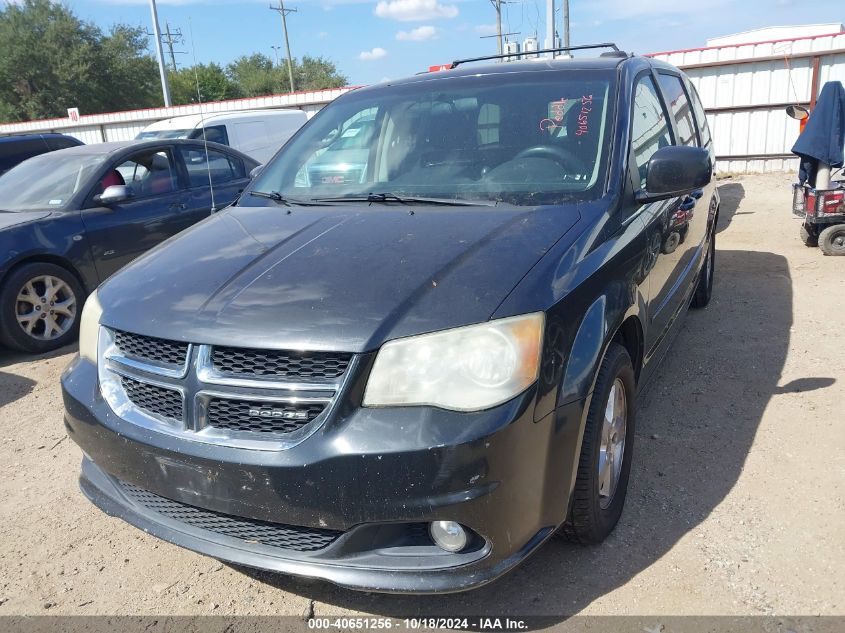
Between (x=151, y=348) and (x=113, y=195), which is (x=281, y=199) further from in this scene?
(x=113, y=195)

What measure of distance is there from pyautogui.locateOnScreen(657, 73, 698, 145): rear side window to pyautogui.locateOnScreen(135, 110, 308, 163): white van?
307 inches

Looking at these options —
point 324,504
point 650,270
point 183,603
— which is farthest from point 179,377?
point 650,270

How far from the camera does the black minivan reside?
6.27ft

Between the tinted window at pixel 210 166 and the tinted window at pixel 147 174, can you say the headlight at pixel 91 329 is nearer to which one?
the tinted window at pixel 147 174

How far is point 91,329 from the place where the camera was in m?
2.47

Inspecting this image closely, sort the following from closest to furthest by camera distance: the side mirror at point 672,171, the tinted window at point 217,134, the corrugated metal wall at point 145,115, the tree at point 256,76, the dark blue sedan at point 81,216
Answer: the side mirror at point 672,171 < the dark blue sedan at point 81,216 < the tinted window at point 217,134 < the corrugated metal wall at point 145,115 < the tree at point 256,76

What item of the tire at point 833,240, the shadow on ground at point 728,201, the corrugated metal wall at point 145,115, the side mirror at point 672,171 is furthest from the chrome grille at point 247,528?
the corrugated metal wall at point 145,115

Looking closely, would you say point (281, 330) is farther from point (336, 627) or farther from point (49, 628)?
point (49, 628)

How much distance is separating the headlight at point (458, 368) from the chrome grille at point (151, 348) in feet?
2.13

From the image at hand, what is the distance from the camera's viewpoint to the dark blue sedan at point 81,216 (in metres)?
5.38

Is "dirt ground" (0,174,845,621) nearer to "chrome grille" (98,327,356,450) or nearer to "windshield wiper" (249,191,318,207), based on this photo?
"chrome grille" (98,327,356,450)

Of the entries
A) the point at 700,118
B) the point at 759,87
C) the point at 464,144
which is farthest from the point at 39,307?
the point at 759,87

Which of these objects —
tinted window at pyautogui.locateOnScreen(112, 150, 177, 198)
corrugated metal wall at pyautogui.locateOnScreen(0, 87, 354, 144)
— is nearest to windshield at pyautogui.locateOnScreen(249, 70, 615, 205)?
tinted window at pyautogui.locateOnScreen(112, 150, 177, 198)

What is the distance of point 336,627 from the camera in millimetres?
2293
